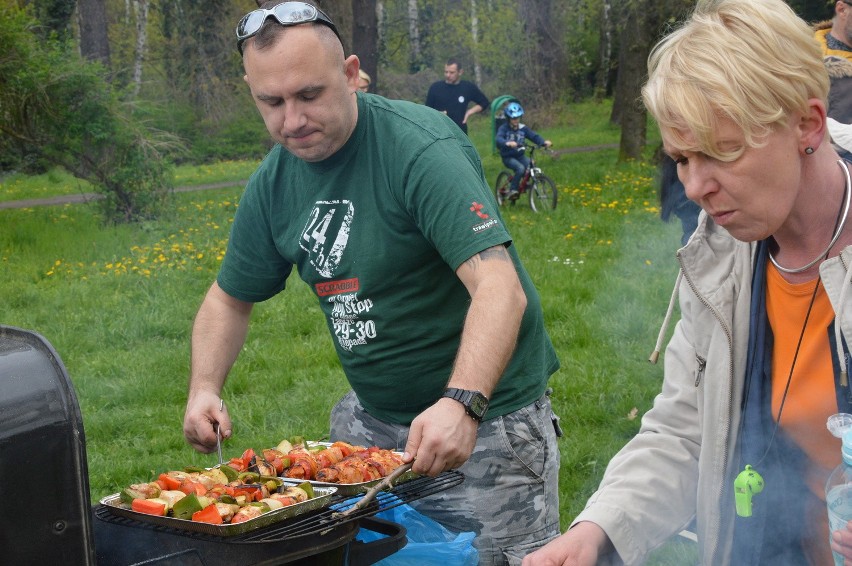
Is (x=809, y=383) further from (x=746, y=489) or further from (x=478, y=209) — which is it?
(x=478, y=209)

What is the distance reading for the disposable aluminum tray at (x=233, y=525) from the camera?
6.75ft

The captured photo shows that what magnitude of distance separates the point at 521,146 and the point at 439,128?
10087 mm

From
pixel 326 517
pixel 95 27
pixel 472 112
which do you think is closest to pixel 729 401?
pixel 326 517

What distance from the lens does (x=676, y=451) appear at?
6.81ft

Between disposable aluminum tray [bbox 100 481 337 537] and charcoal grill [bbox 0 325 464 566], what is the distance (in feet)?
0.05

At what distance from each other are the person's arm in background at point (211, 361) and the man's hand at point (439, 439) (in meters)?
0.80

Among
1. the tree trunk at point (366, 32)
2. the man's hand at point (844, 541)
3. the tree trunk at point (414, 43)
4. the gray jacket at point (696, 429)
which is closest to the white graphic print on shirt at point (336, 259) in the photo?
the gray jacket at point (696, 429)

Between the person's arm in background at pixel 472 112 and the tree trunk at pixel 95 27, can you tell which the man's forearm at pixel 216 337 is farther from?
the tree trunk at pixel 95 27

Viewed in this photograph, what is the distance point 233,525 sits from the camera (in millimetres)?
2037

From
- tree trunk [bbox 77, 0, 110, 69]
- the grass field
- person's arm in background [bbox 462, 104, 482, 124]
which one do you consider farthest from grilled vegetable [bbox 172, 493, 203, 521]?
tree trunk [bbox 77, 0, 110, 69]

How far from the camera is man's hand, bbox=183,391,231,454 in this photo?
9.08ft

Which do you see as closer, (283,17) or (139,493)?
(139,493)

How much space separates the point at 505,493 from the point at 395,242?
0.79 meters

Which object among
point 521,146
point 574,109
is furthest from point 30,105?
point 574,109
